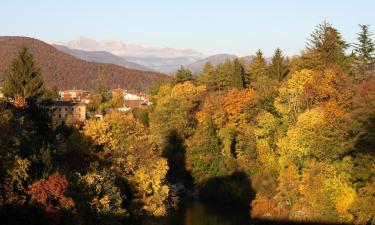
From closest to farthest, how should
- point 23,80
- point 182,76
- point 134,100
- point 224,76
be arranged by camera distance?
point 23,80
point 224,76
point 182,76
point 134,100

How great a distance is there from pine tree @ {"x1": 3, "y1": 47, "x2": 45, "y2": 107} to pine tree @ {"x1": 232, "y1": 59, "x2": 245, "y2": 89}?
85.6 ft

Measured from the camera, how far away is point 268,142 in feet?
182

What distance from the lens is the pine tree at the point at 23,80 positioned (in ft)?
186

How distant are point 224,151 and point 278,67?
16.4 m

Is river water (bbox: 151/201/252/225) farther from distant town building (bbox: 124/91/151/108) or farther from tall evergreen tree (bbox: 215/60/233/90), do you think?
distant town building (bbox: 124/91/151/108)

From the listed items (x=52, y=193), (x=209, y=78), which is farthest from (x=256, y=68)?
(x=52, y=193)

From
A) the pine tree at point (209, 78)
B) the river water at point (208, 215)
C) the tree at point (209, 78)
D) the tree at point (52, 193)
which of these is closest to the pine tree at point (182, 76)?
the pine tree at point (209, 78)

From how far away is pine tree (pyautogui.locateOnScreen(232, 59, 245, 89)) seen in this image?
244 feet

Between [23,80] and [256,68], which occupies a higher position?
[256,68]

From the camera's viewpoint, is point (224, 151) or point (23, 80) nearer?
point (23, 80)

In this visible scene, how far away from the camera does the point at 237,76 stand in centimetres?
7500

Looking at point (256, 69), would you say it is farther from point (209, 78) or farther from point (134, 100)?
point (134, 100)

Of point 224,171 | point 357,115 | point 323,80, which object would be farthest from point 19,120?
point 224,171

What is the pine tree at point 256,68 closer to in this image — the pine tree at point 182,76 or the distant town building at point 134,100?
the pine tree at point 182,76
